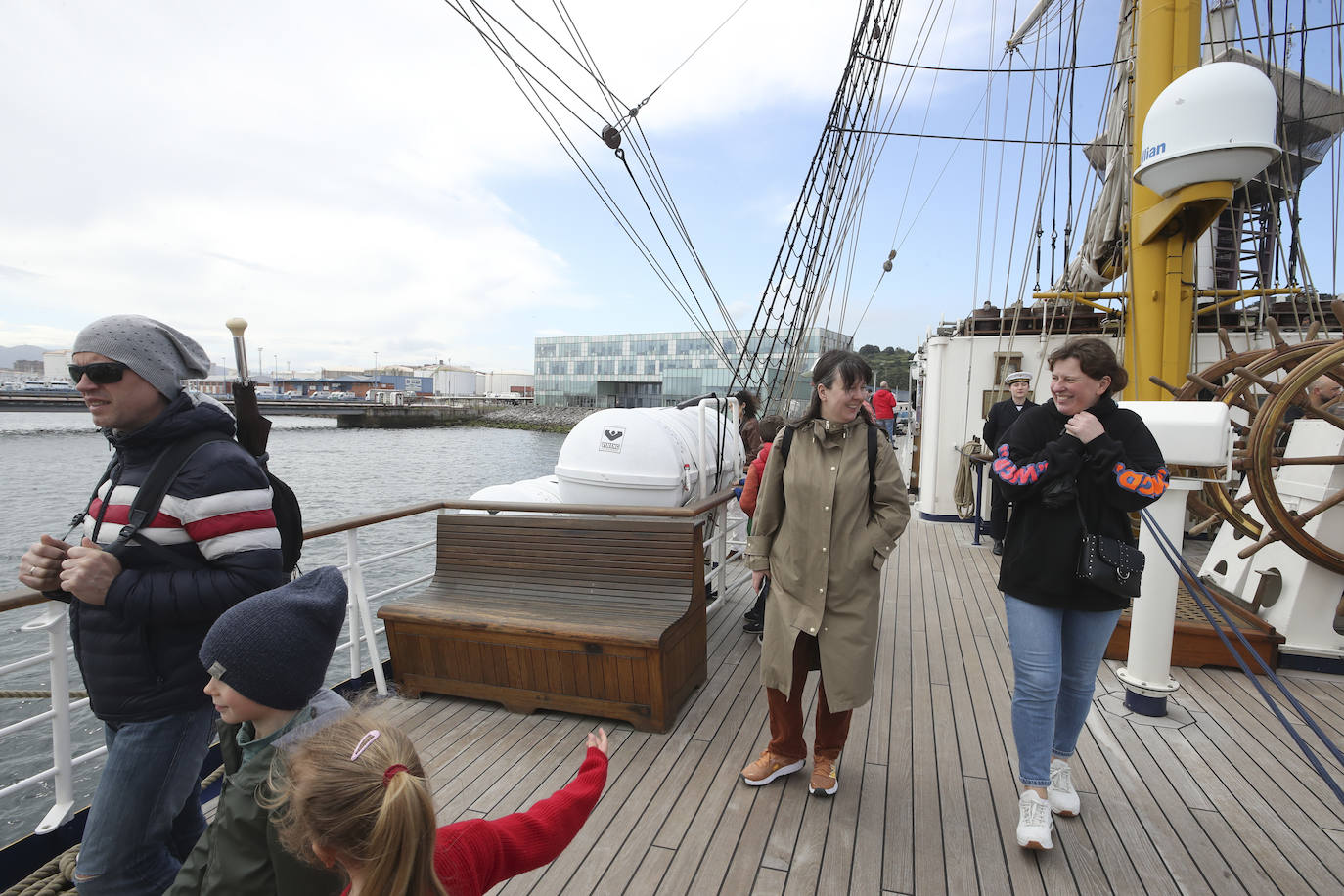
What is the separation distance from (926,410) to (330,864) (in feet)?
25.1

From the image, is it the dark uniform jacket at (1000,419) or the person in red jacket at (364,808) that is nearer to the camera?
the person in red jacket at (364,808)

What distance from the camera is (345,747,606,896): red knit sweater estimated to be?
104cm

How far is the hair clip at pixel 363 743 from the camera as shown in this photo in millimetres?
848

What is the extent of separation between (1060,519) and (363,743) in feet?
5.86

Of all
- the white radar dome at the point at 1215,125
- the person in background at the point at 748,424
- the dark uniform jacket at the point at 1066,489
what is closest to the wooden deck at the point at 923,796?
the dark uniform jacket at the point at 1066,489

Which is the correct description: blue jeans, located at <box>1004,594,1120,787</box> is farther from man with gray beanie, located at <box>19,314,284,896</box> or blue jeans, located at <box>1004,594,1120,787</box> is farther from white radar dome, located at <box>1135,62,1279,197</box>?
white radar dome, located at <box>1135,62,1279,197</box>

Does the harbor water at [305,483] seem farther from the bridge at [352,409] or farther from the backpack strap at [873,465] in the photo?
the backpack strap at [873,465]

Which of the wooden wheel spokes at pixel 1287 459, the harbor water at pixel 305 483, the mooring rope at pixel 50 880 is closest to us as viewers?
the mooring rope at pixel 50 880

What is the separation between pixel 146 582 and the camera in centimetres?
→ 132

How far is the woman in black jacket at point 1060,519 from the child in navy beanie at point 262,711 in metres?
1.71

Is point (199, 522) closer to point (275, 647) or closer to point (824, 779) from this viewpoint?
point (275, 647)

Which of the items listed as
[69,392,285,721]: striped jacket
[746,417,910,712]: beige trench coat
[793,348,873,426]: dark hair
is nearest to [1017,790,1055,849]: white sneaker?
[746,417,910,712]: beige trench coat

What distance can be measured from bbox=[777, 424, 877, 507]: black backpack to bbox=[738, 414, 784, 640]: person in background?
79 cm

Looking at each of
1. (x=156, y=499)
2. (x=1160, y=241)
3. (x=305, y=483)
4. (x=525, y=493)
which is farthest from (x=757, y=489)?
(x=305, y=483)
